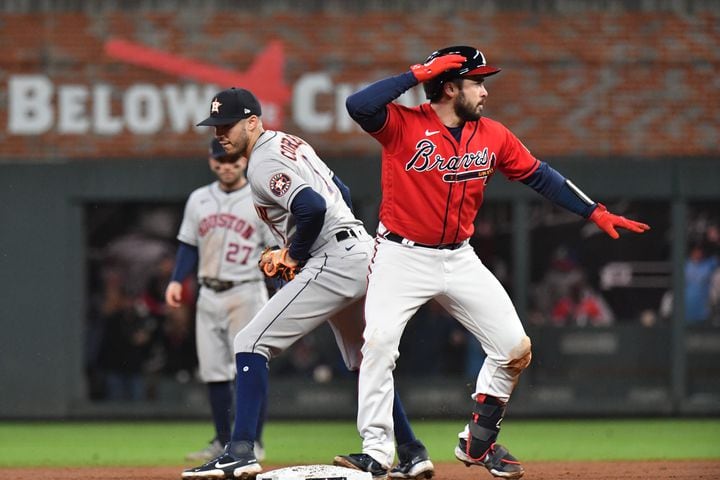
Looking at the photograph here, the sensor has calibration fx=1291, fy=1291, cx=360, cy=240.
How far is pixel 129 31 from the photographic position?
12812mm

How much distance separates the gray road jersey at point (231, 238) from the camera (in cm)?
866

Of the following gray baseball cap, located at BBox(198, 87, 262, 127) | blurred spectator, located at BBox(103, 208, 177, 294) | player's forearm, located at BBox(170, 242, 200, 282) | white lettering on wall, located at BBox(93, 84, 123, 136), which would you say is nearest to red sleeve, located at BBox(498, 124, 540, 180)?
gray baseball cap, located at BBox(198, 87, 262, 127)

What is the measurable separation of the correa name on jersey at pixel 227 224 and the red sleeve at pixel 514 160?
2.45m

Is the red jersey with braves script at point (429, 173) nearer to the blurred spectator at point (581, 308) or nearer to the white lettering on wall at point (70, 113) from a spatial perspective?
the blurred spectator at point (581, 308)

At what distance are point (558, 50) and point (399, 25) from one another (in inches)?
63.1

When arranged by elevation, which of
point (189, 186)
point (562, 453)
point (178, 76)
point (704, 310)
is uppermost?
point (178, 76)

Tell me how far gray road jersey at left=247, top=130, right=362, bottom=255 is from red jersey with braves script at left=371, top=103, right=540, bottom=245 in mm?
288

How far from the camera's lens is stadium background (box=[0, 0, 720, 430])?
41.7ft

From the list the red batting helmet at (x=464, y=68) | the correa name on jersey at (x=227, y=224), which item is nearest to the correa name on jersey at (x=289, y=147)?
the red batting helmet at (x=464, y=68)

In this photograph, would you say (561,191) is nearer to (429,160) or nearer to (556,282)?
(429,160)

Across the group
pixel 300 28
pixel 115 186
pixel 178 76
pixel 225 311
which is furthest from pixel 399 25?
pixel 225 311

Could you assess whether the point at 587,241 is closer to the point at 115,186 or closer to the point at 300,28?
the point at 300,28

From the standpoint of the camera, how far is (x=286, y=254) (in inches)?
254

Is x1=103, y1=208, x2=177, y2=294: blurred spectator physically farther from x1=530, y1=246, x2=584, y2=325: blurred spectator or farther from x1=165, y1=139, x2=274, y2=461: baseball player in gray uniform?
x1=165, y1=139, x2=274, y2=461: baseball player in gray uniform
